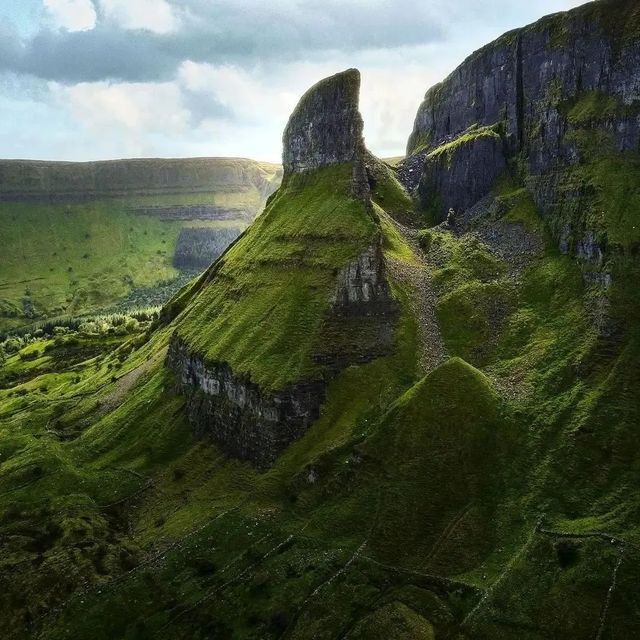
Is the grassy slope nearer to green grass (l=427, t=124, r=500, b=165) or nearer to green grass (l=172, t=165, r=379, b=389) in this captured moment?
green grass (l=172, t=165, r=379, b=389)

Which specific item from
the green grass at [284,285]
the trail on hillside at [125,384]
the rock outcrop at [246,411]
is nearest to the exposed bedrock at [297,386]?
the rock outcrop at [246,411]

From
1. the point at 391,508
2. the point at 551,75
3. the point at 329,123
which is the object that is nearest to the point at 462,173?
the point at 551,75

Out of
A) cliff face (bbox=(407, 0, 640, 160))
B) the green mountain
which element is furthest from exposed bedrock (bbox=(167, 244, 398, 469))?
cliff face (bbox=(407, 0, 640, 160))

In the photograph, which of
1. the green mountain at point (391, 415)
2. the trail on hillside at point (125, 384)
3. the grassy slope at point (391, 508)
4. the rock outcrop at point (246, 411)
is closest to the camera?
the grassy slope at point (391, 508)

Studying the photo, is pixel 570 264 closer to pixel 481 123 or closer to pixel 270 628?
pixel 481 123

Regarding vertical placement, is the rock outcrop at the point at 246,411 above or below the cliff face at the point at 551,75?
below

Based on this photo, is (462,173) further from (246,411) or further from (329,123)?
(246,411)

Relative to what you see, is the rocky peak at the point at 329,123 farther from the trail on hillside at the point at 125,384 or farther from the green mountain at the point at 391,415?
the trail on hillside at the point at 125,384
